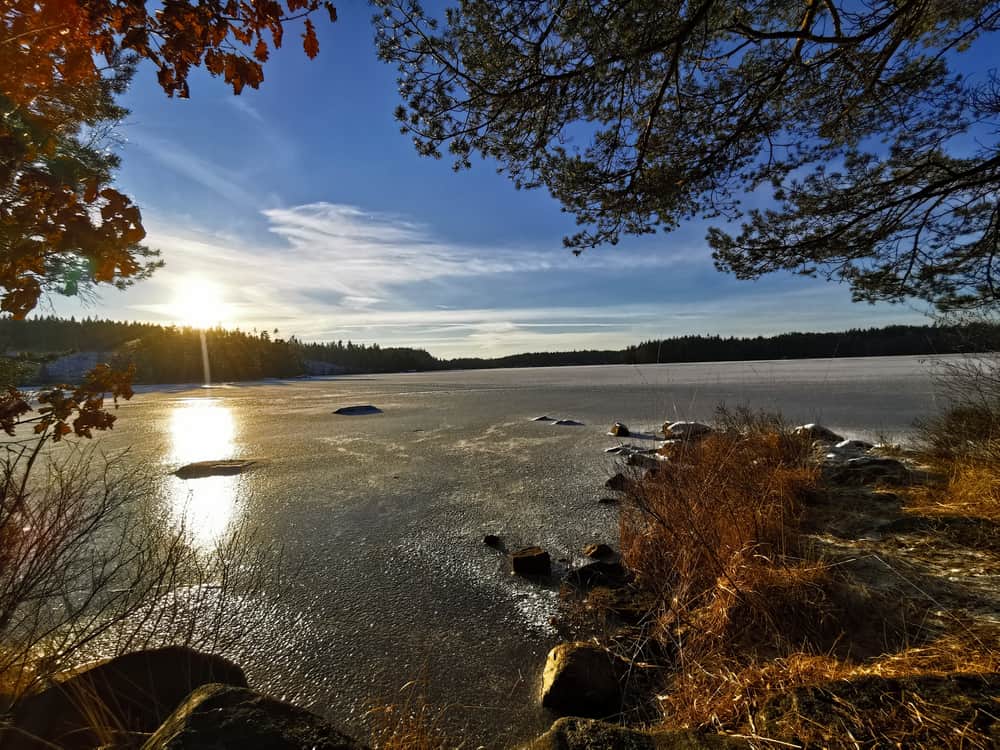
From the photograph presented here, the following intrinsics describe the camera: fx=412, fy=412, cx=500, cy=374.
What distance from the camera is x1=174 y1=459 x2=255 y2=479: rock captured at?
5.99 m

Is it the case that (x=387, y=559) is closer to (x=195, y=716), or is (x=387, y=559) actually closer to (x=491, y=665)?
(x=491, y=665)

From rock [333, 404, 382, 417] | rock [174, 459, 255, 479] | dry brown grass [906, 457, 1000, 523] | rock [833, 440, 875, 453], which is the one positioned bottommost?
rock [333, 404, 382, 417]

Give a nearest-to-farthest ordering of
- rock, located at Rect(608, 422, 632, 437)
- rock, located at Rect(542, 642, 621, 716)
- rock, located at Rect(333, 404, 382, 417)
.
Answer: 1. rock, located at Rect(542, 642, 621, 716)
2. rock, located at Rect(608, 422, 632, 437)
3. rock, located at Rect(333, 404, 382, 417)

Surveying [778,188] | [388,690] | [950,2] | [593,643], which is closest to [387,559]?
[388,690]

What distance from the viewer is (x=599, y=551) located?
3.43m

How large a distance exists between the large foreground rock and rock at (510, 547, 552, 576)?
193cm

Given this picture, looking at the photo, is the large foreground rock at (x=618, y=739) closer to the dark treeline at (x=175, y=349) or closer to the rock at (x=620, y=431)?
the rock at (x=620, y=431)

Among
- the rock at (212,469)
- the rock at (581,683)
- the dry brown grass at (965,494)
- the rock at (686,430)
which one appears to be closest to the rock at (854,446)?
the rock at (686,430)

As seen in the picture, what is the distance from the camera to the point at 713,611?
7.14 ft

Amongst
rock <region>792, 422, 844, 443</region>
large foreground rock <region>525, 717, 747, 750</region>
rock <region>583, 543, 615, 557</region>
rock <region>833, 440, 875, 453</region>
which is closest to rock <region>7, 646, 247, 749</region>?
large foreground rock <region>525, 717, 747, 750</region>

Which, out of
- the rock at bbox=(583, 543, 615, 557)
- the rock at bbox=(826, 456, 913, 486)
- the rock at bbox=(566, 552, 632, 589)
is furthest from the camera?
the rock at bbox=(826, 456, 913, 486)

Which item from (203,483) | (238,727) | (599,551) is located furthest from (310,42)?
(203,483)

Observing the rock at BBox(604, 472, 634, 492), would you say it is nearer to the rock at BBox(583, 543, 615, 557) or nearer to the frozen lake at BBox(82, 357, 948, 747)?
the frozen lake at BBox(82, 357, 948, 747)

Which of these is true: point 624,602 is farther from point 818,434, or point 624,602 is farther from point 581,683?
point 818,434
